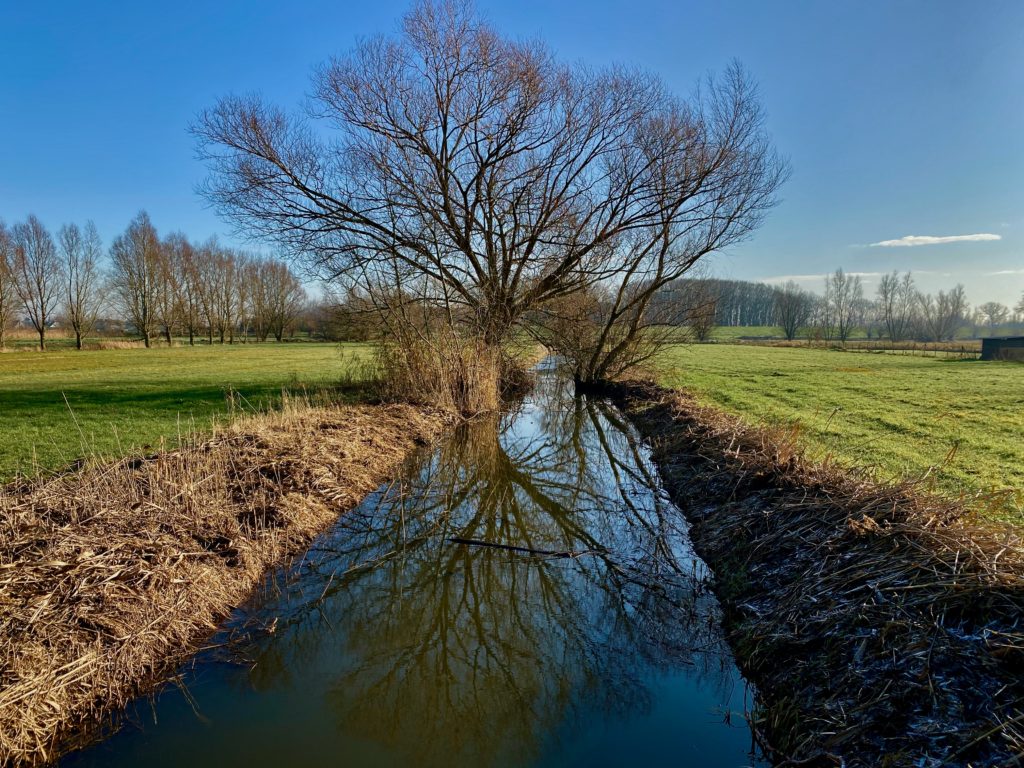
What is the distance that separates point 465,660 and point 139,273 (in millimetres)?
51572

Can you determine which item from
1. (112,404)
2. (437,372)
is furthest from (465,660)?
(112,404)

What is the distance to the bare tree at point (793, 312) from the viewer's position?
2751 inches

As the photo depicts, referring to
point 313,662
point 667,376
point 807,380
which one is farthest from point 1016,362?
point 313,662

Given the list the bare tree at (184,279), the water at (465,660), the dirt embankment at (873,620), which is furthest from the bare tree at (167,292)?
the dirt embankment at (873,620)

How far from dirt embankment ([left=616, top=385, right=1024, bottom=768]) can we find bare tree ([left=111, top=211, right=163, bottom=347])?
5087 cm

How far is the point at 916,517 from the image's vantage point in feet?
14.0

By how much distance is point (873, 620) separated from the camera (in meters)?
3.44

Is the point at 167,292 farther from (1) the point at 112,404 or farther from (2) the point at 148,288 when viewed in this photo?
(1) the point at 112,404

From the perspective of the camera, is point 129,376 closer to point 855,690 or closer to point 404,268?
point 404,268

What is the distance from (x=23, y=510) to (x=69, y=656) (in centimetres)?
166

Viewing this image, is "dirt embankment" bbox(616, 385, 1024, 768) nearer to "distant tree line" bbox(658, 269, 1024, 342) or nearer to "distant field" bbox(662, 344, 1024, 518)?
"distant field" bbox(662, 344, 1024, 518)

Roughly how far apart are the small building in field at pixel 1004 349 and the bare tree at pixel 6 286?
6088 cm

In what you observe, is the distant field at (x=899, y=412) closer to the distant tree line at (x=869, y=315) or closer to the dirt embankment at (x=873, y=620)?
the dirt embankment at (x=873, y=620)

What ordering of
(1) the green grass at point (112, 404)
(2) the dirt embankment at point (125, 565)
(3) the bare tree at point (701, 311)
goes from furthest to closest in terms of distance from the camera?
(3) the bare tree at point (701, 311) → (1) the green grass at point (112, 404) → (2) the dirt embankment at point (125, 565)
